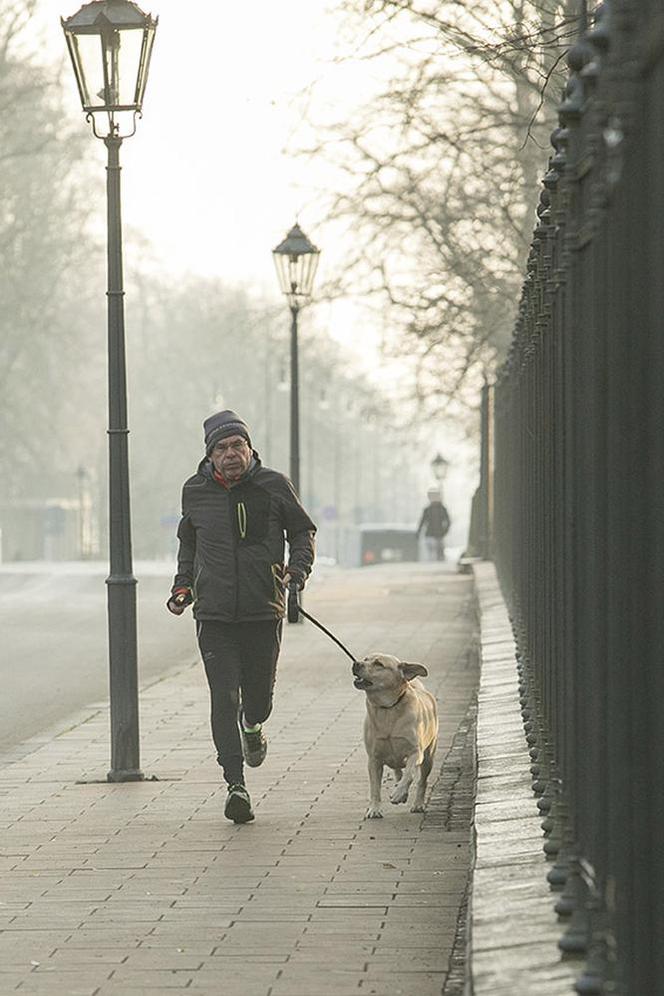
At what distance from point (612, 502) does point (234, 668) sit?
5792 millimetres

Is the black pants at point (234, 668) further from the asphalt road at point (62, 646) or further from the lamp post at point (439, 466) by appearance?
the lamp post at point (439, 466)

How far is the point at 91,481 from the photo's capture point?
87438 millimetres

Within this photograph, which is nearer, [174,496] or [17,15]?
[17,15]

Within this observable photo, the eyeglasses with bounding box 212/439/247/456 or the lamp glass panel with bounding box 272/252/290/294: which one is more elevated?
the lamp glass panel with bounding box 272/252/290/294

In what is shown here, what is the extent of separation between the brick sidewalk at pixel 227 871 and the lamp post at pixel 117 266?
0.38 meters

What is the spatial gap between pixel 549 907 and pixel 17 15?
46.0 meters

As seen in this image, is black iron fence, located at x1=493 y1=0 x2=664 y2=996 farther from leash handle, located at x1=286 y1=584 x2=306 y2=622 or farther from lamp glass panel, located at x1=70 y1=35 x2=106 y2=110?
lamp glass panel, located at x1=70 y1=35 x2=106 y2=110

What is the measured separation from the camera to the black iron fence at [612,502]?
3.46 meters

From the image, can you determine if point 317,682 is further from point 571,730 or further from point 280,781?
point 571,730

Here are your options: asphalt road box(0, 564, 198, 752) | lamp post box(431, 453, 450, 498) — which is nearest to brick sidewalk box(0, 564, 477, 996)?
asphalt road box(0, 564, 198, 752)

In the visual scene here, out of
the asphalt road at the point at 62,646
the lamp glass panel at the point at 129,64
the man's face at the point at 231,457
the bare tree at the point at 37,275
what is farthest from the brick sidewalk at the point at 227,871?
the bare tree at the point at 37,275

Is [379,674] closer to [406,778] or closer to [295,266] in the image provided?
[406,778]

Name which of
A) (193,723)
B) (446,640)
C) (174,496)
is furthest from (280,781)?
(174,496)

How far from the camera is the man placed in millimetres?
9508
